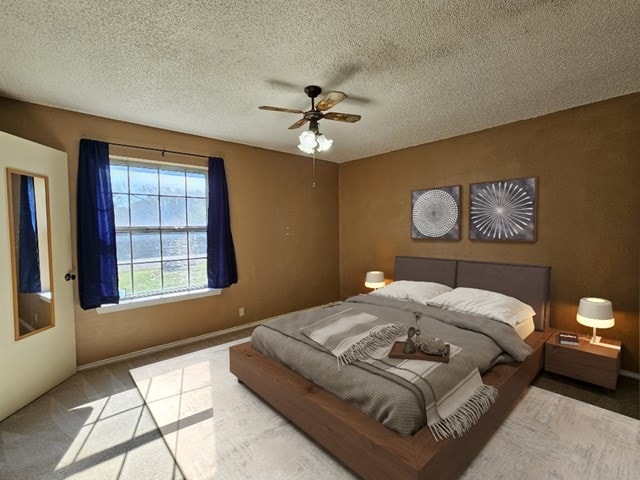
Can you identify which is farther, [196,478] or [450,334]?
[450,334]

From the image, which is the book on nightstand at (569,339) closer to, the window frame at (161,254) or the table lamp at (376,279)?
the table lamp at (376,279)

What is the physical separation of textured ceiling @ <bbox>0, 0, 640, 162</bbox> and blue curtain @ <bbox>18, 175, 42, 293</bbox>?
84 centimetres

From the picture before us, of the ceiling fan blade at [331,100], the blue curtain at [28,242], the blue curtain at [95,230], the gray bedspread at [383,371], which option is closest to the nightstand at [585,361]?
the gray bedspread at [383,371]

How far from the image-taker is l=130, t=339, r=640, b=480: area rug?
172 cm

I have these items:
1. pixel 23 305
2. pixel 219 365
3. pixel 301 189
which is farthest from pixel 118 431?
pixel 301 189

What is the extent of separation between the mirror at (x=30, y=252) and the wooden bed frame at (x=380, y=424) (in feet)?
5.49

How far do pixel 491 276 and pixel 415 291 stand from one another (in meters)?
0.85

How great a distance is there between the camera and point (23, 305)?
7.99ft

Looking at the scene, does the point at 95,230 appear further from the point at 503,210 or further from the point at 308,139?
the point at 503,210

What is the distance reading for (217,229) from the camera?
150 inches

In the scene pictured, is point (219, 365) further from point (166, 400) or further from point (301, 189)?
point (301, 189)

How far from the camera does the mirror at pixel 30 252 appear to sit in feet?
7.80

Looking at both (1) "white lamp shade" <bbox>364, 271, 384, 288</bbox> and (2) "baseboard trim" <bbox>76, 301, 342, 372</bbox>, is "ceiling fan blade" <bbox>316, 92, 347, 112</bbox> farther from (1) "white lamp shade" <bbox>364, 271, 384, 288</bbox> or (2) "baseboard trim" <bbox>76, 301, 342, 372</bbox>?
(2) "baseboard trim" <bbox>76, 301, 342, 372</bbox>

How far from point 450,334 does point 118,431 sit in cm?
259
